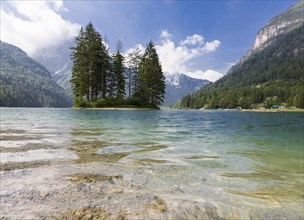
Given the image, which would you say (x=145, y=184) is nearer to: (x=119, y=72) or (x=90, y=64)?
(x=90, y=64)

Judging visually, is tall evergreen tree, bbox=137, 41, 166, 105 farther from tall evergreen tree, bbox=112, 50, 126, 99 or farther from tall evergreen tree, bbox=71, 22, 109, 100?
tall evergreen tree, bbox=71, 22, 109, 100

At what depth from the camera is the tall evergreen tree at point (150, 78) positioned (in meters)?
74.4

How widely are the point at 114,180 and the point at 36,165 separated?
2.58 m

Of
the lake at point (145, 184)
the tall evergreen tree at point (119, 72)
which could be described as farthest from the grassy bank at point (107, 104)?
the lake at point (145, 184)

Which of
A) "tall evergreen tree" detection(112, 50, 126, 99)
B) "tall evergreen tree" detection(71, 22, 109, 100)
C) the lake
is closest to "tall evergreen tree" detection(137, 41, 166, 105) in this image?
"tall evergreen tree" detection(112, 50, 126, 99)

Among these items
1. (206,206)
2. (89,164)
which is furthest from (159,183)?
(89,164)

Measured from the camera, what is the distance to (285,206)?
4945 mm

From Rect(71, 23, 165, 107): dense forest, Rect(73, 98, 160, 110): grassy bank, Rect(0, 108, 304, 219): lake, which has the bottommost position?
Rect(0, 108, 304, 219): lake

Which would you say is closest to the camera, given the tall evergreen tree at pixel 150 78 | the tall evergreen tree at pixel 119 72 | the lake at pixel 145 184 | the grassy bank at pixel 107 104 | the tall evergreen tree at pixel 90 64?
the lake at pixel 145 184

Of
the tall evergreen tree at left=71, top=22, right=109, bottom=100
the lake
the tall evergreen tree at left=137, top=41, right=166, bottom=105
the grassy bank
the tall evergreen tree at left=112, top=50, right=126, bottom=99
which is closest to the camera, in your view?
the lake

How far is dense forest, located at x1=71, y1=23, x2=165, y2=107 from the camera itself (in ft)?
209

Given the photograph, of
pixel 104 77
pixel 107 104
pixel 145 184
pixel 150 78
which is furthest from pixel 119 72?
pixel 145 184

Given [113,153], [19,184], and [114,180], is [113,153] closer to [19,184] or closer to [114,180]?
[114,180]

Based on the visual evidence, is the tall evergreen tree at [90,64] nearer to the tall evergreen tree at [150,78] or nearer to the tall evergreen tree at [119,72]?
the tall evergreen tree at [119,72]
